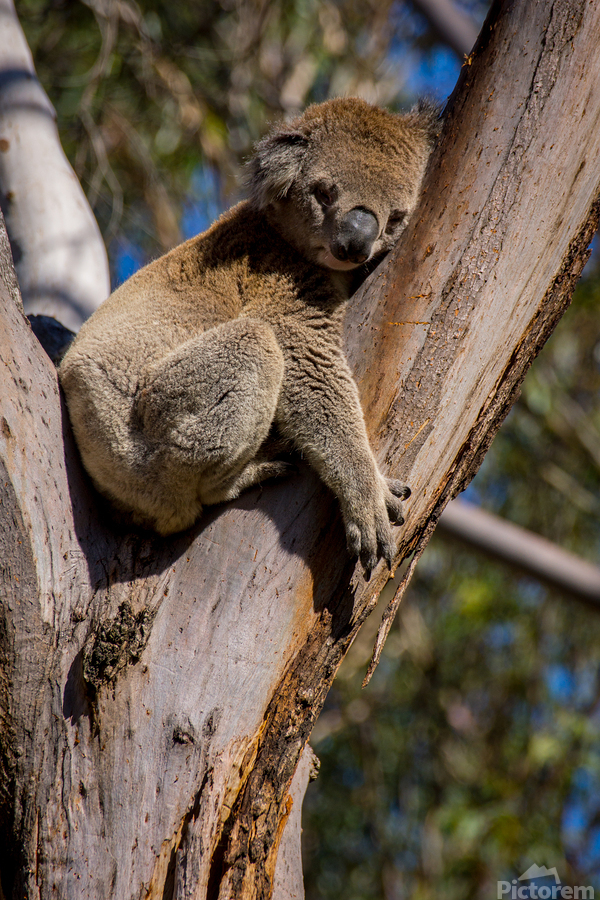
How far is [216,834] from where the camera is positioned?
73.1 inches

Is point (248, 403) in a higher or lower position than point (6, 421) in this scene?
higher

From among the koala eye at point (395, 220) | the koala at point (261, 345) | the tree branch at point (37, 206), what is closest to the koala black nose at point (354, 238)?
the koala at point (261, 345)

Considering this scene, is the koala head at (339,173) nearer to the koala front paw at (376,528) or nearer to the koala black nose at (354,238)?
the koala black nose at (354,238)

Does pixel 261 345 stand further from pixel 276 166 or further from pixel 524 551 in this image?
pixel 524 551

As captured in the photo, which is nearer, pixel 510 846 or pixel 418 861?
pixel 510 846

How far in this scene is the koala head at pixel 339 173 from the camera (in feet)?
8.48

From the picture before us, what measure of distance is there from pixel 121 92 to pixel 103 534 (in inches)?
203

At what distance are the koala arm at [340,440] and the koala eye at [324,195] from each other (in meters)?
0.58

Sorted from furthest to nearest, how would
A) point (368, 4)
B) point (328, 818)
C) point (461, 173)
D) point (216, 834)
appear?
point (368, 4)
point (328, 818)
point (461, 173)
point (216, 834)

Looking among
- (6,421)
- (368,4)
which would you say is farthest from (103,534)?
(368,4)

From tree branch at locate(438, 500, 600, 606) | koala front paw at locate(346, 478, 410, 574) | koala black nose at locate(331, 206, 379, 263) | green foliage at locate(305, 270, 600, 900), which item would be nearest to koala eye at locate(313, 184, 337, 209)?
koala black nose at locate(331, 206, 379, 263)

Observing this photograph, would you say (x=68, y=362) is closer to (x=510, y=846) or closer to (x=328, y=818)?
(x=510, y=846)

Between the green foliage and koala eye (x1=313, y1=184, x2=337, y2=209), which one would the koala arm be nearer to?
koala eye (x1=313, y1=184, x2=337, y2=209)

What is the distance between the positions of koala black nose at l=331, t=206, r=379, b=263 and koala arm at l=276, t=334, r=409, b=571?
0.30m
